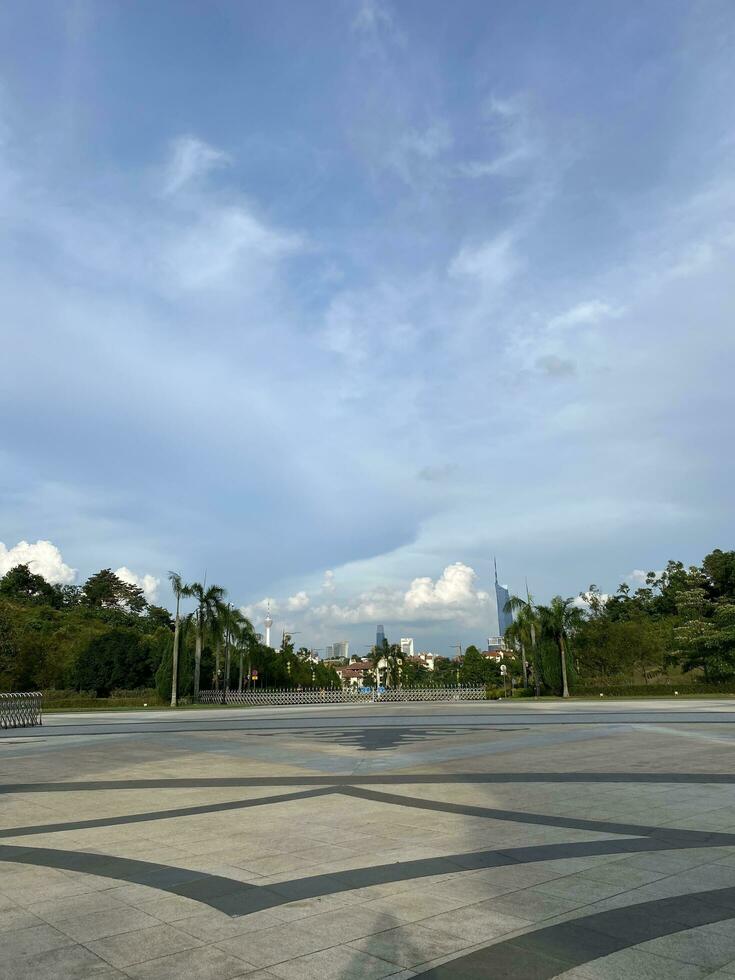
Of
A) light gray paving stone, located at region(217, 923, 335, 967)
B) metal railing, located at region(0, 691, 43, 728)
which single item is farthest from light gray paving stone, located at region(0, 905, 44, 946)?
metal railing, located at region(0, 691, 43, 728)

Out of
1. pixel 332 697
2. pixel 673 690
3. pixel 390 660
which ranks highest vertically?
pixel 390 660

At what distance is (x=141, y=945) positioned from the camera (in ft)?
14.7

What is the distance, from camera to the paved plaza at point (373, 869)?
4.28m

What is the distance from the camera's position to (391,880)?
19.2ft

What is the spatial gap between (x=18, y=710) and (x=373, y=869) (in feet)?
84.5

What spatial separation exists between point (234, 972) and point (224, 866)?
8.20 ft

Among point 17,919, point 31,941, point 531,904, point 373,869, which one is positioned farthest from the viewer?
point 373,869

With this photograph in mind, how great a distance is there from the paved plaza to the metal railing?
14.9m

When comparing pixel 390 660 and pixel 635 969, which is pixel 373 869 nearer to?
pixel 635 969

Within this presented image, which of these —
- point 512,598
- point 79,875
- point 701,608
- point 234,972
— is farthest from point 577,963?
point 701,608

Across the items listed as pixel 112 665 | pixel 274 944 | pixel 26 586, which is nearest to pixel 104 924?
pixel 274 944

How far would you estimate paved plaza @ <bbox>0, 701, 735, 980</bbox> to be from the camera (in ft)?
14.0

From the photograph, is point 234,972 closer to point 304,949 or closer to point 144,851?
point 304,949

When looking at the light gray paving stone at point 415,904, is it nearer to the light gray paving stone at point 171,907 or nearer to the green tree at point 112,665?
the light gray paving stone at point 171,907
